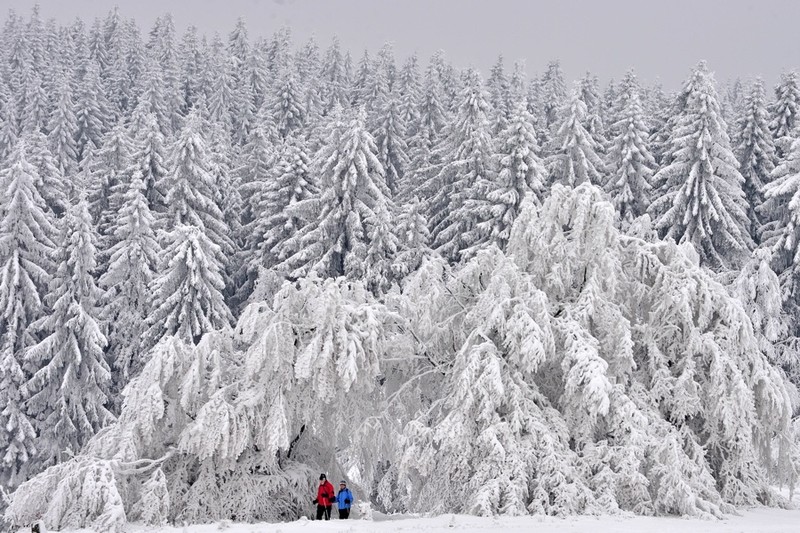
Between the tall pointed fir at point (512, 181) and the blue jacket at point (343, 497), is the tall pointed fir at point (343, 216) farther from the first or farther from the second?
the blue jacket at point (343, 497)

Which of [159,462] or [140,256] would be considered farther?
[140,256]

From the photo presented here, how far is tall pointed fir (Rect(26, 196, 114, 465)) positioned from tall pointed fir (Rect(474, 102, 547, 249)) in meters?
15.8

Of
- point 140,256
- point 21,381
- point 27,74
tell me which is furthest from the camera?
point 27,74

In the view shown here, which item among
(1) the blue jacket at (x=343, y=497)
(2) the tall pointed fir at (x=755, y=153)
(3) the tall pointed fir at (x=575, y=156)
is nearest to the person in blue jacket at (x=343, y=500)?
(1) the blue jacket at (x=343, y=497)

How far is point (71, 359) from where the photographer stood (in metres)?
29.7

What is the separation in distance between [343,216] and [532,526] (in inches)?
866

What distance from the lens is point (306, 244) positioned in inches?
1346

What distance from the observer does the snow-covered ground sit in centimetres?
1266

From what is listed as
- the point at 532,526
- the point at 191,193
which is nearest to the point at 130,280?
the point at 191,193

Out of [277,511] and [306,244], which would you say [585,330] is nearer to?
[277,511]

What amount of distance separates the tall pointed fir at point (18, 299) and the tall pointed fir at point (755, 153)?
31.1m

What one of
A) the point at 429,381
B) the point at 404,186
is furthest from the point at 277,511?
the point at 404,186

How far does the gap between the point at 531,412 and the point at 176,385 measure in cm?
749

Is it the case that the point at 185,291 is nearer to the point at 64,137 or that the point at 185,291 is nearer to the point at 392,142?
the point at 392,142
